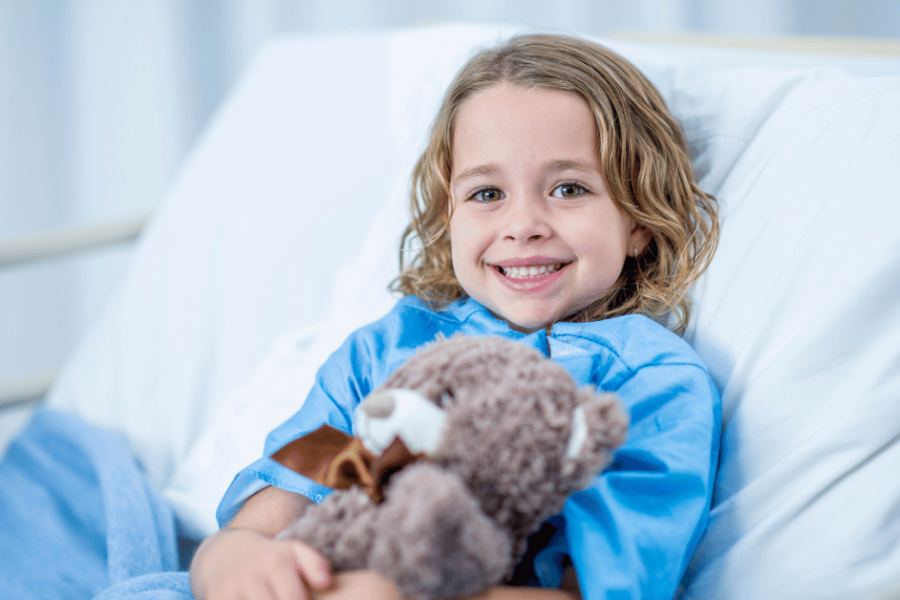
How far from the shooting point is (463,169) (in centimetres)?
75

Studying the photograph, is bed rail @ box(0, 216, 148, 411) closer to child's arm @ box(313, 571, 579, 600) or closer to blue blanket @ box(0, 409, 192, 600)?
blue blanket @ box(0, 409, 192, 600)

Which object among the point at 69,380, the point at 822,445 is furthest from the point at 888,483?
the point at 69,380

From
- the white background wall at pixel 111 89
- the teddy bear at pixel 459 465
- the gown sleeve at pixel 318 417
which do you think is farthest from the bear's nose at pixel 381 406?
the white background wall at pixel 111 89

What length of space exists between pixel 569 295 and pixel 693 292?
0.14m

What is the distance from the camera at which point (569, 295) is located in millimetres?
705

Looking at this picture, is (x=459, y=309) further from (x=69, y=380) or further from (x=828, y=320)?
(x=69, y=380)

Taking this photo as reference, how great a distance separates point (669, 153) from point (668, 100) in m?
0.12

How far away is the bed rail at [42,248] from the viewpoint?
3.69 feet

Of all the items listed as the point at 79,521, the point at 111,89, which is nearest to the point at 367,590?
the point at 79,521

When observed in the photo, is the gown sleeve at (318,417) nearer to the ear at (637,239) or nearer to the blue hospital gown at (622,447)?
the blue hospital gown at (622,447)

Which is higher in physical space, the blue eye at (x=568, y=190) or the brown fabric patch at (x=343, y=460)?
the blue eye at (x=568, y=190)

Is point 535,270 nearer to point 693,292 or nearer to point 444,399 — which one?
point 693,292

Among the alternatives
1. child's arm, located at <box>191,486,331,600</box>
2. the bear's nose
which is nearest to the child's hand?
child's arm, located at <box>191,486,331,600</box>

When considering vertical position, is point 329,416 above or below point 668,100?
below
